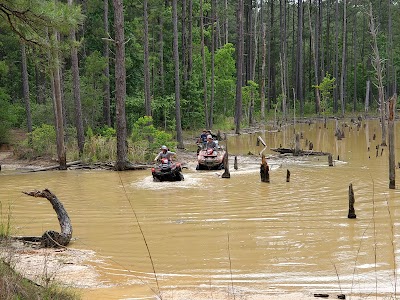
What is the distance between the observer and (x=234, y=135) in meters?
36.4

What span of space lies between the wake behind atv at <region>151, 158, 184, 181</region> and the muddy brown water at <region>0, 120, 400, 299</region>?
396 mm

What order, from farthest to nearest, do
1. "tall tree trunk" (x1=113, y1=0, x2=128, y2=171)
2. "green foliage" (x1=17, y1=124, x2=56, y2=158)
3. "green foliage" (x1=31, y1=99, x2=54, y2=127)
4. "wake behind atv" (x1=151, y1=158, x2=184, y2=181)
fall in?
"green foliage" (x1=31, y1=99, x2=54, y2=127), "green foliage" (x1=17, y1=124, x2=56, y2=158), "tall tree trunk" (x1=113, y1=0, x2=128, y2=171), "wake behind atv" (x1=151, y1=158, x2=184, y2=181)

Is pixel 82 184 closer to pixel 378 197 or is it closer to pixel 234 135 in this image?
pixel 378 197

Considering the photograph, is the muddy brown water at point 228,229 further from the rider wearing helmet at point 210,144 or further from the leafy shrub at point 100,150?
the leafy shrub at point 100,150

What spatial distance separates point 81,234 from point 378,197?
7.40 m

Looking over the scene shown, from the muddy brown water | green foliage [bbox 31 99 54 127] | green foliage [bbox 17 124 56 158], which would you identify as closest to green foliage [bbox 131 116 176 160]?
the muddy brown water

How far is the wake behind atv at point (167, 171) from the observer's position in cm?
1716

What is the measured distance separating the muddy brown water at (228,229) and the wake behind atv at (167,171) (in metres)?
0.40

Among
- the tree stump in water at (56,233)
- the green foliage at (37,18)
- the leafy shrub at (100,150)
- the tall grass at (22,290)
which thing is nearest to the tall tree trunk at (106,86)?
the leafy shrub at (100,150)

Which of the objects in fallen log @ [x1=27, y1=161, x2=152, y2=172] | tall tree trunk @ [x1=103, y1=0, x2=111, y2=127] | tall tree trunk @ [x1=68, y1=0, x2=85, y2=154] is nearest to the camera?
fallen log @ [x1=27, y1=161, x2=152, y2=172]

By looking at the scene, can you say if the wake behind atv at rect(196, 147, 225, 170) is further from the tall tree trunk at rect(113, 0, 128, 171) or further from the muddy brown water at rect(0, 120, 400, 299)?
the tall tree trunk at rect(113, 0, 128, 171)

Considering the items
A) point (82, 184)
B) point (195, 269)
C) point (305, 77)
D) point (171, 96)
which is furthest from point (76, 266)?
point (305, 77)

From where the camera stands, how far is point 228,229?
1036 centimetres

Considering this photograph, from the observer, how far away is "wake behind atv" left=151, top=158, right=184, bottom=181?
17.2 meters
